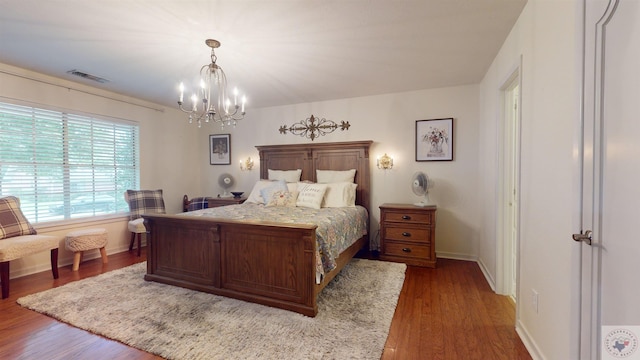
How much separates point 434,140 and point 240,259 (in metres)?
3.05

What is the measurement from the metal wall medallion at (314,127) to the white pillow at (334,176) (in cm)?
69

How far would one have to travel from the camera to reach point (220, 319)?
219 centimetres

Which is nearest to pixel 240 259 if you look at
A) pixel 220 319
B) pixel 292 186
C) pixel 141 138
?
pixel 220 319

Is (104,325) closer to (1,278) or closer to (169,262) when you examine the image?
(169,262)

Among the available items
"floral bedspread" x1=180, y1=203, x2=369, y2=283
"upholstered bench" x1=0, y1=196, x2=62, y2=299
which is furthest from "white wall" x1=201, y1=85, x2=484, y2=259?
"upholstered bench" x1=0, y1=196, x2=62, y2=299

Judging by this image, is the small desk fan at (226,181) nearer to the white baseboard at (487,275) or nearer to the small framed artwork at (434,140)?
the small framed artwork at (434,140)

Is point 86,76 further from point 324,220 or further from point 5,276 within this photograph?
point 324,220

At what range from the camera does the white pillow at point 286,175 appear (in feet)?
14.9

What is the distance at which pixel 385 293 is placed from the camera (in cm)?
267

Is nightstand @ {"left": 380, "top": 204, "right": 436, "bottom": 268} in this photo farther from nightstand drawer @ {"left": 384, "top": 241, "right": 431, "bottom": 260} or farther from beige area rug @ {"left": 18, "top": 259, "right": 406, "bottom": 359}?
beige area rug @ {"left": 18, "top": 259, "right": 406, "bottom": 359}

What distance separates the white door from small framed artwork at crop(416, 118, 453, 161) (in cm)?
270

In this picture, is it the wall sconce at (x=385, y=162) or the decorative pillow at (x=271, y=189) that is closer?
the decorative pillow at (x=271, y=189)

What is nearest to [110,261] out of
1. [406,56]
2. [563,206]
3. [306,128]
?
[306,128]
